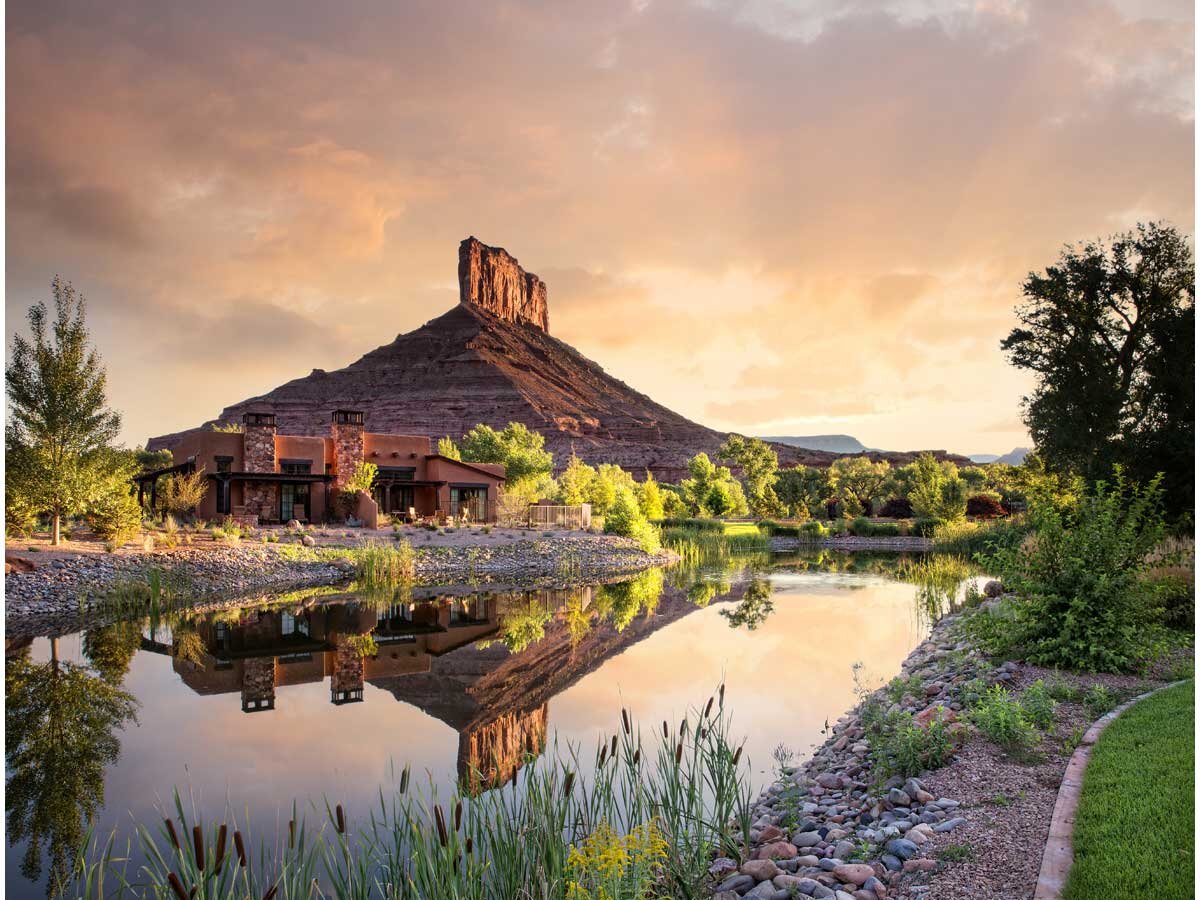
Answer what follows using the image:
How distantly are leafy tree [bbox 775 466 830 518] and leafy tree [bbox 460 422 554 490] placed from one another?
1709 centimetres

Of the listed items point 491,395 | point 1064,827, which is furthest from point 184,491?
point 491,395

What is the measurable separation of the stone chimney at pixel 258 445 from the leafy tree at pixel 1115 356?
2769cm

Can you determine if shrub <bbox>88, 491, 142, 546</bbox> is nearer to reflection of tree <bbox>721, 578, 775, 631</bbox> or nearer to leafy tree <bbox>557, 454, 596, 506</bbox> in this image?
reflection of tree <bbox>721, 578, 775, 631</bbox>

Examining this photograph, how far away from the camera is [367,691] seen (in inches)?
415

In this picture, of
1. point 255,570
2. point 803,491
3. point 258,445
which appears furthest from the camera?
point 803,491

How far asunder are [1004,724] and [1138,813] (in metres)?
1.60

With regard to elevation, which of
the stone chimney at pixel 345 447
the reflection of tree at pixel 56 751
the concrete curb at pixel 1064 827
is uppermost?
the stone chimney at pixel 345 447

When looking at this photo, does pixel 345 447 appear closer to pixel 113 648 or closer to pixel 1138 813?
pixel 113 648

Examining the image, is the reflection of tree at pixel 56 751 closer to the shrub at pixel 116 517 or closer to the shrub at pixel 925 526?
the shrub at pixel 116 517

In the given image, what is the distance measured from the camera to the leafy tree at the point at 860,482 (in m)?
50.9

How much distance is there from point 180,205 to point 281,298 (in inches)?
855

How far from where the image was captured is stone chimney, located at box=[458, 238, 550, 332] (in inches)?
4537

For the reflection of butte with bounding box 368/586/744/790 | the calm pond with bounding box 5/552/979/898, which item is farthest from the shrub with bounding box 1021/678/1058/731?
the reflection of butte with bounding box 368/586/744/790

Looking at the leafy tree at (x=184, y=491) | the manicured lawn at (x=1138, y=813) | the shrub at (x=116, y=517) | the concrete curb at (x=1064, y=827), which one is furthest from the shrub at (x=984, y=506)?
the shrub at (x=116, y=517)
